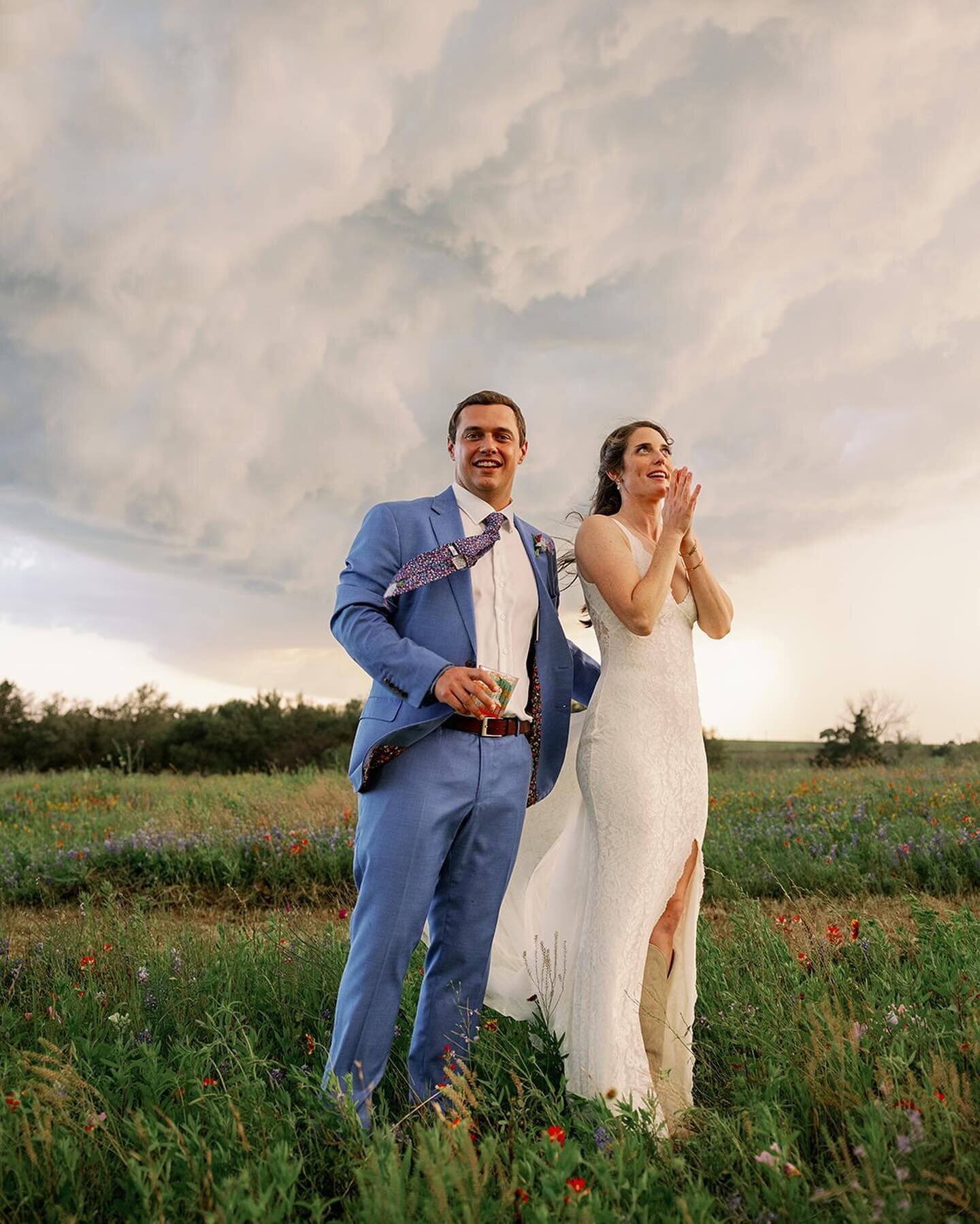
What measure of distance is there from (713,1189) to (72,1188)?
6.86ft

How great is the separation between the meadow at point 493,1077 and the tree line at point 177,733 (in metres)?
14.7

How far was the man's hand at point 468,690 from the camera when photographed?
3625 millimetres

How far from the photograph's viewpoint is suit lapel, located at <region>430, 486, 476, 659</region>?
4.04 meters

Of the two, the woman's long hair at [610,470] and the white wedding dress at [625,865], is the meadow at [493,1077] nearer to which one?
the white wedding dress at [625,865]

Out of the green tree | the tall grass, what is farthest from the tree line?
the tall grass

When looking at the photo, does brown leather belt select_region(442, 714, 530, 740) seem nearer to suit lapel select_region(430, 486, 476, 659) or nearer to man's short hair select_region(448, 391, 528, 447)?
suit lapel select_region(430, 486, 476, 659)

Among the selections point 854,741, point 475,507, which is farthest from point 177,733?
point 475,507

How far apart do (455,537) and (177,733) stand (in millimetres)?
21555

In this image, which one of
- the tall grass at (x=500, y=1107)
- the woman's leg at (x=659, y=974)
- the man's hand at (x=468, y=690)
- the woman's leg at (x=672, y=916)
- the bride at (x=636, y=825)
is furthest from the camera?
the woman's leg at (x=672, y=916)

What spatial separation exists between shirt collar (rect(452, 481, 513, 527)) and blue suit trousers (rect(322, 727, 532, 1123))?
1005 mm

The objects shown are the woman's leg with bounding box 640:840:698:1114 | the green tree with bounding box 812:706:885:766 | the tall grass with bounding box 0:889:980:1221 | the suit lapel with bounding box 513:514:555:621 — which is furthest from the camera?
the green tree with bounding box 812:706:885:766

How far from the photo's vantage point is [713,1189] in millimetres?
3072

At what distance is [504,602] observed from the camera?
13.5 feet

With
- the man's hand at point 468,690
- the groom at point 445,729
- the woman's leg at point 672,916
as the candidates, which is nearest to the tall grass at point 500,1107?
the groom at point 445,729
